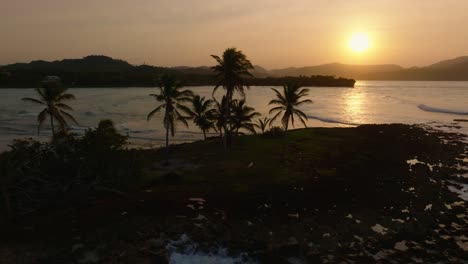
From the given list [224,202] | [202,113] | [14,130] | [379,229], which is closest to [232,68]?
[202,113]

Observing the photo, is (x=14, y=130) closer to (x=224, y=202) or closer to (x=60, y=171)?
(x=60, y=171)

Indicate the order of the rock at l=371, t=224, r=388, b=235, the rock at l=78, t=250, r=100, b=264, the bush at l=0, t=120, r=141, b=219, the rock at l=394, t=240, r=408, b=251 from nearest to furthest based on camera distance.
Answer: the rock at l=78, t=250, r=100, b=264 → the rock at l=394, t=240, r=408, b=251 → the rock at l=371, t=224, r=388, b=235 → the bush at l=0, t=120, r=141, b=219

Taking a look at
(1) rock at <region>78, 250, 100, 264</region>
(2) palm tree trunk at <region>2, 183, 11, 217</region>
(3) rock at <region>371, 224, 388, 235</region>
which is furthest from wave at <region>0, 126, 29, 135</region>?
(3) rock at <region>371, 224, 388, 235</region>

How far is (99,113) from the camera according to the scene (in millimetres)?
130750

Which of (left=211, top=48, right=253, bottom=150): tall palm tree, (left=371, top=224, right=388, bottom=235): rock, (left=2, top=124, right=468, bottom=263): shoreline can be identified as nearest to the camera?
(left=2, top=124, right=468, bottom=263): shoreline

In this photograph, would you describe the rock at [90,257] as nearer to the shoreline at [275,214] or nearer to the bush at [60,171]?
the shoreline at [275,214]

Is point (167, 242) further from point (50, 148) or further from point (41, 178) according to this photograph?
point (50, 148)

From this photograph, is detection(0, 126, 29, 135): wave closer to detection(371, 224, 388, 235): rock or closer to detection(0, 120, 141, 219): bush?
detection(0, 120, 141, 219): bush

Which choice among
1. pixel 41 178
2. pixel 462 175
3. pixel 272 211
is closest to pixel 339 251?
pixel 272 211

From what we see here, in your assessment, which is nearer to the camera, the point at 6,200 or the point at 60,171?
the point at 6,200

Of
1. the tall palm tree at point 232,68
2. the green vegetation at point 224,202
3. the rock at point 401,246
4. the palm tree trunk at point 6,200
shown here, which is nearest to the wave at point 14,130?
the green vegetation at point 224,202

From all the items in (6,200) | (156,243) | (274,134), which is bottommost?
(156,243)

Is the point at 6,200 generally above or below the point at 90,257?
above

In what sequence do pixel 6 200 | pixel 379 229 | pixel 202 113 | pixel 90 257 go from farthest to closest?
pixel 202 113 → pixel 379 229 → pixel 6 200 → pixel 90 257
